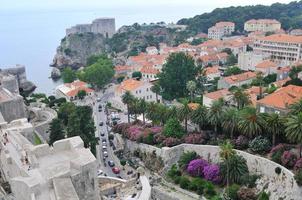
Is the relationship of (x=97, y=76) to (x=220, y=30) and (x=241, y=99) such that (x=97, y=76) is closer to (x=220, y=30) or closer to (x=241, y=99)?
(x=241, y=99)

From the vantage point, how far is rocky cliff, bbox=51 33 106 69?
104 meters

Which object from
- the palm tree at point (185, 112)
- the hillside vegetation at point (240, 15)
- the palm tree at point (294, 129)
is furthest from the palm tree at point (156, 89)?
the hillside vegetation at point (240, 15)

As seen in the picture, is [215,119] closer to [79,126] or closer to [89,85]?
[79,126]

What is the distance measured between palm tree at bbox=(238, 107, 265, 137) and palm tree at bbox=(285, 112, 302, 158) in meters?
2.90

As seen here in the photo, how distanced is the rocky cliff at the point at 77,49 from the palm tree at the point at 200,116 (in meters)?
71.9

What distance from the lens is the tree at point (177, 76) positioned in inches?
2165

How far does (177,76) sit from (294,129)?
98.9 ft

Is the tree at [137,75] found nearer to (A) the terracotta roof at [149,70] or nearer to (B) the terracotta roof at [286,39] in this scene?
(A) the terracotta roof at [149,70]

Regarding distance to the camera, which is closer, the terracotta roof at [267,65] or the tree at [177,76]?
the tree at [177,76]

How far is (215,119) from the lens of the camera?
3291 centimetres

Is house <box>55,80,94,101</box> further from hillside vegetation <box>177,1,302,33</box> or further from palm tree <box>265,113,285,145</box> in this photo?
hillside vegetation <box>177,1,302,33</box>

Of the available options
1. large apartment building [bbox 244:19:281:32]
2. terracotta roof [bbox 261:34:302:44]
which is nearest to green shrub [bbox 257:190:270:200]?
terracotta roof [bbox 261:34:302:44]

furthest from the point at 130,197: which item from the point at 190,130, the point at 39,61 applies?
the point at 39,61

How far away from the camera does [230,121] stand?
3197 cm
